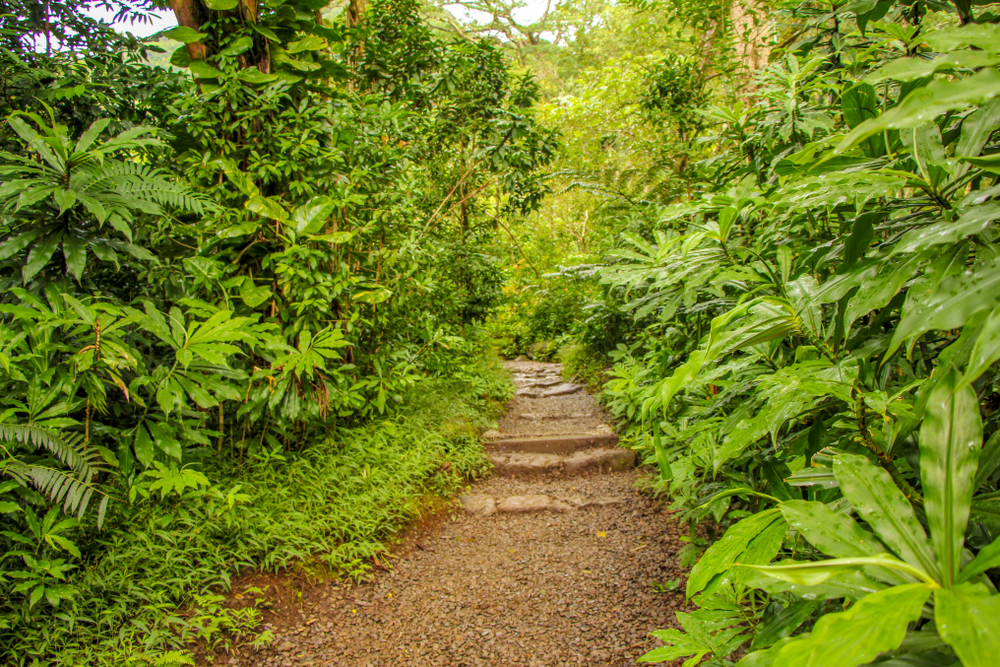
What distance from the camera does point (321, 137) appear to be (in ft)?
8.55

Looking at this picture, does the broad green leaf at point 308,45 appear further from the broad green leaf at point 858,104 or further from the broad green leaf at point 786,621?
the broad green leaf at point 786,621

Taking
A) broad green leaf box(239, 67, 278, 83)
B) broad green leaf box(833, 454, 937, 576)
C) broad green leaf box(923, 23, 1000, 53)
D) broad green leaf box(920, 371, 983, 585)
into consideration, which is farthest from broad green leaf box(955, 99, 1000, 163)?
broad green leaf box(239, 67, 278, 83)

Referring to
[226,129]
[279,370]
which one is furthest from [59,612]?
[226,129]

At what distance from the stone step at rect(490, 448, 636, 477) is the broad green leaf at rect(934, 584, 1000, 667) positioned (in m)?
3.36

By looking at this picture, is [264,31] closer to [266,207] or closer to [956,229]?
[266,207]

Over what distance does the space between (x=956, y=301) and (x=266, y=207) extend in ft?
7.91

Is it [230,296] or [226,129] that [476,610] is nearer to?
[230,296]

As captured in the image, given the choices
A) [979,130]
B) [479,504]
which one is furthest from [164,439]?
[979,130]

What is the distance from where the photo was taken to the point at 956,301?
0.47m

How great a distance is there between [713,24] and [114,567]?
19.1ft

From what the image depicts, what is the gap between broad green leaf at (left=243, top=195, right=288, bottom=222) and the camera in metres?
2.22

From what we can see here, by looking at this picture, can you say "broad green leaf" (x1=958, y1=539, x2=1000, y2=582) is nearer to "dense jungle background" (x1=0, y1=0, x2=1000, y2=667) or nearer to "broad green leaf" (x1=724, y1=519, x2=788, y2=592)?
"dense jungle background" (x1=0, y1=0, x2=1000, y2=667)

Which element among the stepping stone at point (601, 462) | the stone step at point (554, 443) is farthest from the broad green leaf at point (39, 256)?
the stepping stone at point (601, 462)

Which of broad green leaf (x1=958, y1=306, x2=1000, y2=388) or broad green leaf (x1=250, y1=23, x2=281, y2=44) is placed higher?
broad green leaf (x1=250, y1=23, x2=281, y2=44)
